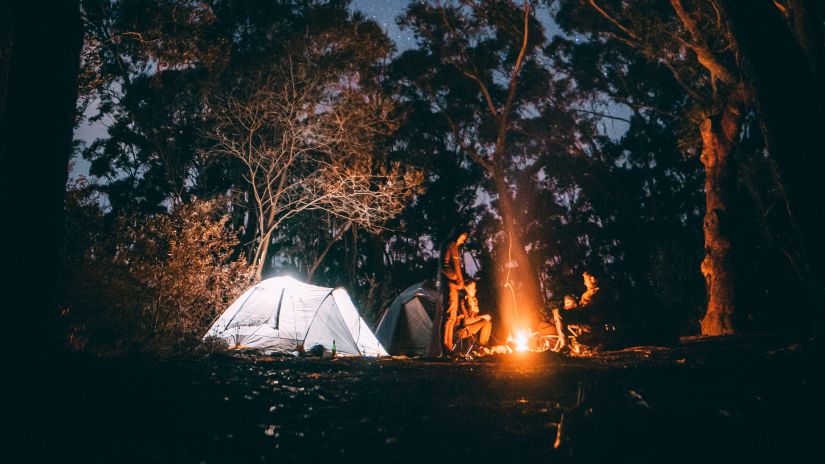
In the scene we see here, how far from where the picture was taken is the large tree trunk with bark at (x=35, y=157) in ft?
8.97

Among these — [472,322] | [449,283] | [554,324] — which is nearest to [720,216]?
[554,324]

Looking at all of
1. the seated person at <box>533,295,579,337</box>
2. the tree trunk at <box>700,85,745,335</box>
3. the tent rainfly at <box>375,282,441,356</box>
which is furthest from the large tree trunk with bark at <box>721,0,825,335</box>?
the tent rainfly at <box>375,282,441,356</box>

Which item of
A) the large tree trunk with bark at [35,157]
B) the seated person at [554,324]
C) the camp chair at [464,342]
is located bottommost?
the camp chair at [464,342]

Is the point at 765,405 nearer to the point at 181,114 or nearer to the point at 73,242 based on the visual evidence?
the point at 73,242

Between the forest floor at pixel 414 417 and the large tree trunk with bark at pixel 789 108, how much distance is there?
3.35 ft

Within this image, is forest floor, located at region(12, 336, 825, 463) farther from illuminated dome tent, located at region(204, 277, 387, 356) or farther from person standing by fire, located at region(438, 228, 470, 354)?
illuminated dome tent, located at region(204, 277, 387, 356)

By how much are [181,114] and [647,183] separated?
20.3 metres

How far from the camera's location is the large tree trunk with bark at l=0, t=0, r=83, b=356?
2.73 meters

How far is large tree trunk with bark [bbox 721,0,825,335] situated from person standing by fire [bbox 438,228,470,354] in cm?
447

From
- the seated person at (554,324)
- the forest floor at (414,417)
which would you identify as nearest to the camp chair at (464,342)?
the seated person at (554,324)

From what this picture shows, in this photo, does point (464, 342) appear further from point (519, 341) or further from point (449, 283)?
point (449, 283)

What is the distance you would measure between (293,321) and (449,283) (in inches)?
163

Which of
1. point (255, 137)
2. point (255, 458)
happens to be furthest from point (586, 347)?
point (255, 137)

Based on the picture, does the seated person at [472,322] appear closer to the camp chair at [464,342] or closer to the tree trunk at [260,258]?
the camp chair at [464,342]
